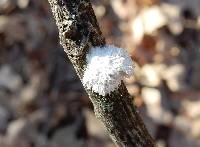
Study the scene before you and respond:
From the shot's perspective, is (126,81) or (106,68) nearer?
(106,68)

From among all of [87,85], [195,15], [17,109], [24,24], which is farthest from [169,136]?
[87,85]

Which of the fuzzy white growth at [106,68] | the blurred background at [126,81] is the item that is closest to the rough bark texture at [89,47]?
the fuzzy white growth at [106,68]

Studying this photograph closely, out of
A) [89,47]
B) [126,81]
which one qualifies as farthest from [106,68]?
[126,81]

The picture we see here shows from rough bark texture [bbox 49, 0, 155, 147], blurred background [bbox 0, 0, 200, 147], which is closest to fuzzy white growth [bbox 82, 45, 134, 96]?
rough bark texture [bbox 49, 0, 155, 147]

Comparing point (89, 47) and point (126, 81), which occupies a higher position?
point (126, 81)

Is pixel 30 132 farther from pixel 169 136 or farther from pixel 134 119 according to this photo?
pixel 134 119

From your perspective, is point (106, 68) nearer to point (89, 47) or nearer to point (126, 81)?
point (89, 47)
